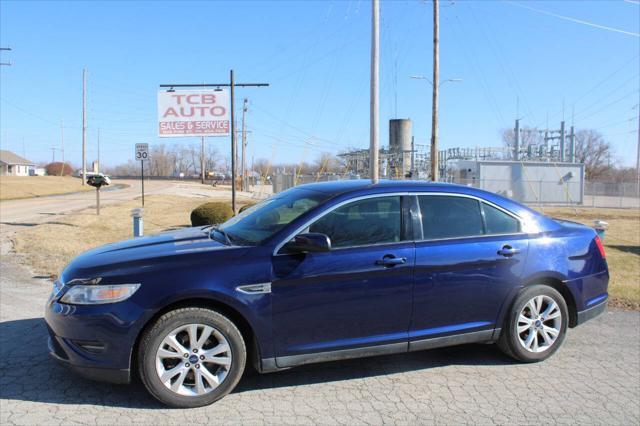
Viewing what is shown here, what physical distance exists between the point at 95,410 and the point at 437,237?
2.87 m

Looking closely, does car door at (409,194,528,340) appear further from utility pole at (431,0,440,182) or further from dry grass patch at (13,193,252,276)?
utility pole at (431,0,440,182)

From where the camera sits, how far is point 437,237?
4.17 m

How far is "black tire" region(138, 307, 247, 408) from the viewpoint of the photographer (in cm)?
344

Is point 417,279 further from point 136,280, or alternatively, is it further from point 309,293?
point 136,280

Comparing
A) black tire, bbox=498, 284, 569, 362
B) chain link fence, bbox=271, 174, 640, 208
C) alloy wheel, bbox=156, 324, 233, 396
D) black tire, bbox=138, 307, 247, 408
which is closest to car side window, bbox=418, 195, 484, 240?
black tire, bbox=498, 284, 569, 362

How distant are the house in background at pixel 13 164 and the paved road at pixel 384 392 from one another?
103 m

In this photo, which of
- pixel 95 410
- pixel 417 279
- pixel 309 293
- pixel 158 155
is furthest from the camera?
pixel 158 155

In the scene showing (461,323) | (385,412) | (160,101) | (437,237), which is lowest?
(385,412)

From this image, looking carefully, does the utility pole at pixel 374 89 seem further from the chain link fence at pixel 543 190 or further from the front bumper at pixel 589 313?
the chain link fence at pixel 543 190

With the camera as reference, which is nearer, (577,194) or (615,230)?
(615,230)

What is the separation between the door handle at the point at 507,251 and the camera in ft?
14.0

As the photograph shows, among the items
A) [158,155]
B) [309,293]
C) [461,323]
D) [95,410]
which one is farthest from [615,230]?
[158,155]

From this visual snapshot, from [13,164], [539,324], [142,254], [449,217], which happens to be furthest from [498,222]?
[13,164]

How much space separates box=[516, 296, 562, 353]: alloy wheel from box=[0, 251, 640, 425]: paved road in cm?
19
